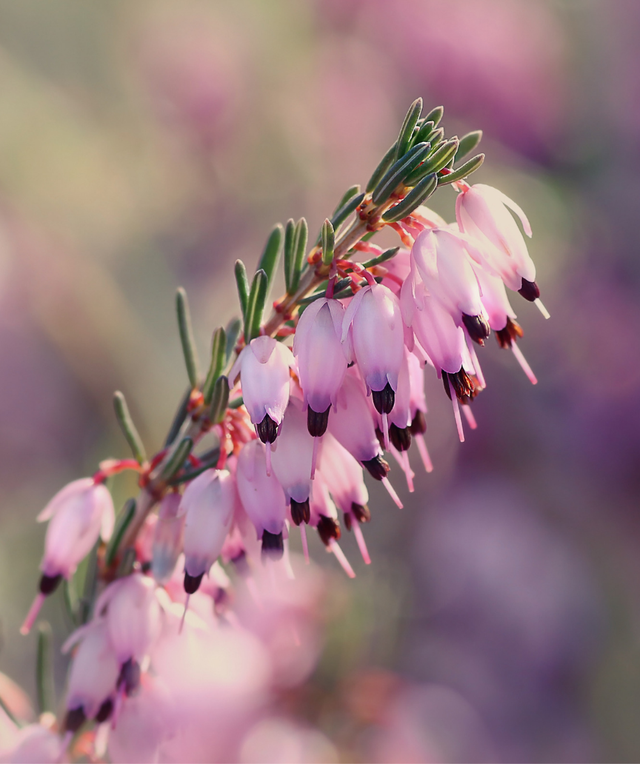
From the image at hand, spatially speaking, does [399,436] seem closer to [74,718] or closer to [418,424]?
[418,424]

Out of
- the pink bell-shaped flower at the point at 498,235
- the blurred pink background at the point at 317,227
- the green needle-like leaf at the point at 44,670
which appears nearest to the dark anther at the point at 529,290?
the pink bell-shaped flower at the point at 498,235

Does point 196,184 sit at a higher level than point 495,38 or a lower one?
lower

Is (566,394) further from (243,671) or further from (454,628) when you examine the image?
(243,671)

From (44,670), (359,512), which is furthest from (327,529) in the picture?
(44,670)

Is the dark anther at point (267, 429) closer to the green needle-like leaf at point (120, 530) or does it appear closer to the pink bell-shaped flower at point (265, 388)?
the pink bell-shaped flower at point (265, 388)

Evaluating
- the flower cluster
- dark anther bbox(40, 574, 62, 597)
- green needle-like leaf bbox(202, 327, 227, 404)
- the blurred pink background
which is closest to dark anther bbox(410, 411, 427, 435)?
the flower cluster

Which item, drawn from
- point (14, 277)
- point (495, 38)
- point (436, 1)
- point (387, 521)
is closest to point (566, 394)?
point (387, 521)
